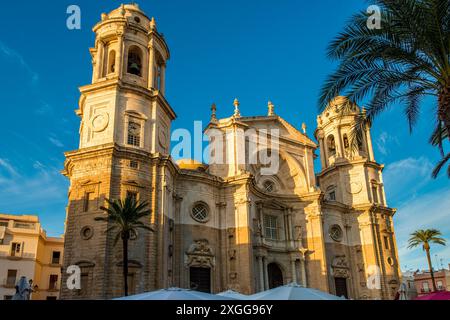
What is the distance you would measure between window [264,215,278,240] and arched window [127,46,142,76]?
17864 mm

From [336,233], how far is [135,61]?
26.3 m

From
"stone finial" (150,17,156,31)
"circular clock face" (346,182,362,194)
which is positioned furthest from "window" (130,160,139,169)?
"circular clock face" (346,182,362,194)

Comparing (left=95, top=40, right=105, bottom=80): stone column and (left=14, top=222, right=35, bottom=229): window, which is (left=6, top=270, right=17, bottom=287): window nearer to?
(left=14, top=222, right=35, bottom=229): window

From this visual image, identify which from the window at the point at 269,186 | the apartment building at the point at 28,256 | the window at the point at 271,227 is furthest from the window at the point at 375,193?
the apartment building at the point at 28,256

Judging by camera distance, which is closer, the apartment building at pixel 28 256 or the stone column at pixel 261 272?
the stone column at pixel 261 272

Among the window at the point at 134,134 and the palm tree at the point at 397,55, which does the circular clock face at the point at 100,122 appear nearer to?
the window at the point at 134,134

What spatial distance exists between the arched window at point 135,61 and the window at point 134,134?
18.3 ft

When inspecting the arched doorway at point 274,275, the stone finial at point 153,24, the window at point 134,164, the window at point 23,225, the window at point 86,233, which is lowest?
the arched doorway at point 274,275

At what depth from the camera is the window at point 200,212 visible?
3528cm

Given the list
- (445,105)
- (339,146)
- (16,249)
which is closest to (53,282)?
(16,249)

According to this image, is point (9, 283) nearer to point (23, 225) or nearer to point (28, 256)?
point (28, 256)

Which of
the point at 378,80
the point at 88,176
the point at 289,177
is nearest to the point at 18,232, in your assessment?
the point at 88,176
